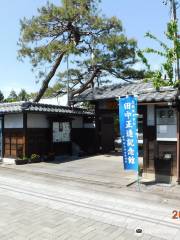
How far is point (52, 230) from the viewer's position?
7645 millimetres

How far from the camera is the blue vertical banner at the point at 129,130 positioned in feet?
41.5

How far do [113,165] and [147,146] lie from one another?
4.53 metres

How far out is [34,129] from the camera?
815 inches

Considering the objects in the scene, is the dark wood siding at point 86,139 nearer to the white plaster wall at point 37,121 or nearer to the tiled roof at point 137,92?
the tiled roof at point 137,92

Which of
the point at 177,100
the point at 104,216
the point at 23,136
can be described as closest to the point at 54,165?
the point at 23,136

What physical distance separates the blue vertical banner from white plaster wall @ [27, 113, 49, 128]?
29.8 ft

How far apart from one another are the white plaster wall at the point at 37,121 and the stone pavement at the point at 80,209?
5.69 m

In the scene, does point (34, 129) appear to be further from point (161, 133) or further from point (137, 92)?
point (161, 133)

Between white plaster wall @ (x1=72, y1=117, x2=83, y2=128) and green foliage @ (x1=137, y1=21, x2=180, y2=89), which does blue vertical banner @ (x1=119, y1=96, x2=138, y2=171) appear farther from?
white plaster wall @ (x1=72, y1=117, x2=83, y2=128)

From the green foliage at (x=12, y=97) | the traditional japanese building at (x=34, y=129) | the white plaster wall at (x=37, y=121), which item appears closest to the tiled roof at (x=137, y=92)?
the traditional japanese building at (x=34, y=129)

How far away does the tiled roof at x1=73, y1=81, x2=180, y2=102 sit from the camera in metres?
13.1

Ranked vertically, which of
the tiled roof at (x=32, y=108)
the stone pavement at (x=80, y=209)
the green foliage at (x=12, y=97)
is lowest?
the stone pavement at (x=80, y=209)

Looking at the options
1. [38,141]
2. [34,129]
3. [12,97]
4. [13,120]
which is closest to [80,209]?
[34,129]

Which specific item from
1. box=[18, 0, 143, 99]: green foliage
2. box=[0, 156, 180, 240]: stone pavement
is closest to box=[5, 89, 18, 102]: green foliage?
box=[18, 0, 143, 99]: green foliage
